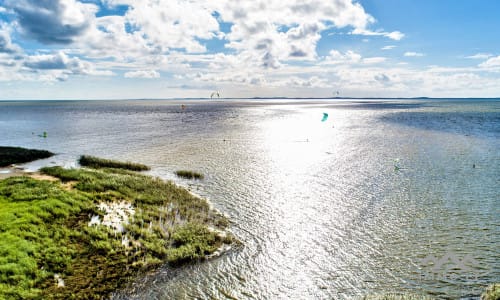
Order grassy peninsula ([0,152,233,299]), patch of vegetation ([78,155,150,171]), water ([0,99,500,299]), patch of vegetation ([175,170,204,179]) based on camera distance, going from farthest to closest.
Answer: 1. patch of vegetation ([78,155,150,171])
2. patch of vegetation ([175,170,204,179])
3. water ([0,99,500,299])
4. grassy peninsula ([0,152,233,299])

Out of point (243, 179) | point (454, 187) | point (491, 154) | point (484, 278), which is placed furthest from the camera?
point (491, 154)

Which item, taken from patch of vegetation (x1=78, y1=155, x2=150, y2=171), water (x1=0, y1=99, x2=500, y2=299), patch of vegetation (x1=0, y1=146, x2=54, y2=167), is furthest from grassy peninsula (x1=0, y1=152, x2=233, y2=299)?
patch of vegetation (x1=0, y1=146, x2=54, y2=167)

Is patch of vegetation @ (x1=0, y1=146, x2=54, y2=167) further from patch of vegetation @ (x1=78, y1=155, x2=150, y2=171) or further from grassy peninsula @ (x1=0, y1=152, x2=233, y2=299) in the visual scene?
grassy peninsula @ (x1=0, y1=152, x2=233, y2=299)

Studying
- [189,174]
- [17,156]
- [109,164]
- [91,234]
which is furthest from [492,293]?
[17,156]

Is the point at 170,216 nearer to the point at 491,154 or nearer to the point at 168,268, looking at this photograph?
the point at 168,268

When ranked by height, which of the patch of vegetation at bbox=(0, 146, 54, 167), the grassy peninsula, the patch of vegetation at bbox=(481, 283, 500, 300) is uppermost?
the patch of vegetation at bbox=(0, 146, 54, 167)

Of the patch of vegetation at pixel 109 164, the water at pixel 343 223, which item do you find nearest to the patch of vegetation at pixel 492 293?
the water at pixel 343 223

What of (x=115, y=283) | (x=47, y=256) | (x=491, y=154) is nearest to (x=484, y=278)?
(x=115, y=283)
